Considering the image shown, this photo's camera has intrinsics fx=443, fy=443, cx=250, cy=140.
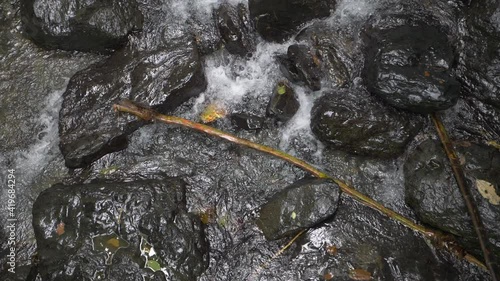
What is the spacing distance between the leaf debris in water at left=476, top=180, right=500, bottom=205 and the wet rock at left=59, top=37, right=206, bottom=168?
100 inches

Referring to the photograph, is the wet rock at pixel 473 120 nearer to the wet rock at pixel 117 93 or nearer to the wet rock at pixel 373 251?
the wet rock at pixel 373 251

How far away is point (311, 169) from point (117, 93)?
1.89 meters

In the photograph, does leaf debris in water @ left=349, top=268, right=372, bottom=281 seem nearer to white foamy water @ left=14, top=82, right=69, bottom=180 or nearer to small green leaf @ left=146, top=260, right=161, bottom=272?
small green leaf @ left=146, top=260, right=161, bottom=272

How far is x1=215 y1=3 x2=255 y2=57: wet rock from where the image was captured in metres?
4.21

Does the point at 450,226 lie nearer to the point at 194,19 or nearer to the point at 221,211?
the point at 221,211

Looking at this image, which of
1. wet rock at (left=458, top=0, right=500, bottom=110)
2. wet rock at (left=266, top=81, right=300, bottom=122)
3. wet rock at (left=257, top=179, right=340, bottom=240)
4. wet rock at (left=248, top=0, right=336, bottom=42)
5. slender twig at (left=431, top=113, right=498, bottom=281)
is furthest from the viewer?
wet rock at (left=248, top=0, right=336, bottom=42)

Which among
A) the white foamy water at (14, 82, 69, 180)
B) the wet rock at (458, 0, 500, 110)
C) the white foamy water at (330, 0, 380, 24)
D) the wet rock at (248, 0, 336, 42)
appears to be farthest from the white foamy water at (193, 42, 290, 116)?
the wet rock at (458, 0, 500, 110)

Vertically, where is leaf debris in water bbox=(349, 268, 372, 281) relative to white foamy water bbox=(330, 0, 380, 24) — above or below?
below

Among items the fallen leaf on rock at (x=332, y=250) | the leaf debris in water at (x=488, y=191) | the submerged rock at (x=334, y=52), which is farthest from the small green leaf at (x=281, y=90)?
the leaf debris in water at (x=488, y=191)

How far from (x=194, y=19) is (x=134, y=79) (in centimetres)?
87

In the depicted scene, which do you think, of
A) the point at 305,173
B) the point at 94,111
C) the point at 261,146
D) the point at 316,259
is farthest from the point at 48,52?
the point at 316,259

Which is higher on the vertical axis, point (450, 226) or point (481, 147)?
point (481, 147)

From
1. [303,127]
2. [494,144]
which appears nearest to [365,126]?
[303,127]

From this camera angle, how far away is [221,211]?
3873 mm
